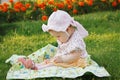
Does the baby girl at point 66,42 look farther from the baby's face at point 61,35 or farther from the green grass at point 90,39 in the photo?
the green grass at point 90,39

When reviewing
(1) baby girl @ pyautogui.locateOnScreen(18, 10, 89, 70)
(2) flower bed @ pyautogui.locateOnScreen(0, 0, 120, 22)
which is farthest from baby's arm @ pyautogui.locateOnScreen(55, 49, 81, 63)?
(2) flower bed @ pyautogui.locateOnScreen(0, 0, 120, 22)

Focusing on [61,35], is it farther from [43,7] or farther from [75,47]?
[43,7]

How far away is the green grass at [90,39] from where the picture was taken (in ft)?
21.9

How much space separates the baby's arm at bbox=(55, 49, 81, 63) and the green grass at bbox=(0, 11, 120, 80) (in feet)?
1.10

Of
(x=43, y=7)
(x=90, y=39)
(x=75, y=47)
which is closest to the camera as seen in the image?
(x=75, y=47)

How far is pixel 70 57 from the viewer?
618 cm

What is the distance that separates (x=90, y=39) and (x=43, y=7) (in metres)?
2.09

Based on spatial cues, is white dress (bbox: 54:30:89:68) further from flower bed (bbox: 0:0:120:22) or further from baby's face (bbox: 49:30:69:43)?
flower bed (bbox: 0:0:120:22)

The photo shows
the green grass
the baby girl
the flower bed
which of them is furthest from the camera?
the flower bed

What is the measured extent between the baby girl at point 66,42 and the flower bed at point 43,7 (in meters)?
3.69

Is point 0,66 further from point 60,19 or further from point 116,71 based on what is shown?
point 116,71

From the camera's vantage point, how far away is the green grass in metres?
6.68

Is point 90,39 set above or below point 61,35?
below

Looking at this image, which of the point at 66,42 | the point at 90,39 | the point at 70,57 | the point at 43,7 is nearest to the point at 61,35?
the point at 66,42
